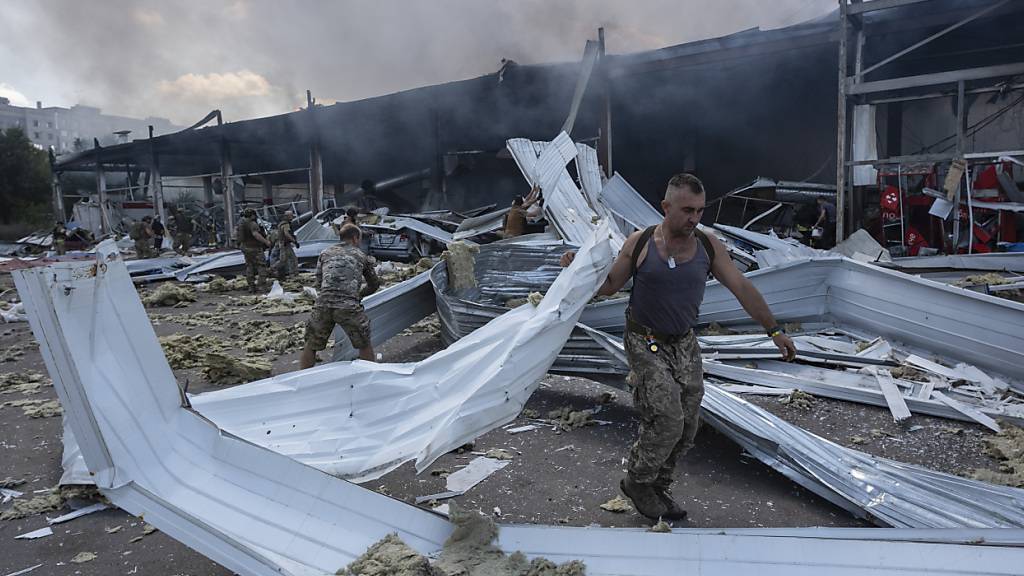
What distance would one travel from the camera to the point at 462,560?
7.70 ft

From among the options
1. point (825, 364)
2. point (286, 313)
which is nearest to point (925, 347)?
point (825, 364)

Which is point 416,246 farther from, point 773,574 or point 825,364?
point 773,574

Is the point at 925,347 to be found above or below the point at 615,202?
below

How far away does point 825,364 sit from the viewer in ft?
16.5

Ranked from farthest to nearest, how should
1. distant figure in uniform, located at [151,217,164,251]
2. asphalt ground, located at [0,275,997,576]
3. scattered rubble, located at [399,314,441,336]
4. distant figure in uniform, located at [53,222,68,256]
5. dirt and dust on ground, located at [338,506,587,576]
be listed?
distant figure in uniform, located at [151,217,164,251] → distant figure in uniform, located at [53,222,68,256] → scattered rubble, located at [399,314,441,336] → asphalt ground, located at [0,275,997,576] → dirt and dust on ground, located at [338,506,587,576]

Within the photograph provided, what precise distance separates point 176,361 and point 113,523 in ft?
11.2

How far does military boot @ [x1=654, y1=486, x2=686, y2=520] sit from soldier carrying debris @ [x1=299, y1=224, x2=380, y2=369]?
2976 millimetres

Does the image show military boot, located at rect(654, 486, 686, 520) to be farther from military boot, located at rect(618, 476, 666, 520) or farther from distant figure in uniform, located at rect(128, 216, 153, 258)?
distant figure in uniform, located at rect(128, 216, 153, 258)

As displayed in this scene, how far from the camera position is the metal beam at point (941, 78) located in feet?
28.2

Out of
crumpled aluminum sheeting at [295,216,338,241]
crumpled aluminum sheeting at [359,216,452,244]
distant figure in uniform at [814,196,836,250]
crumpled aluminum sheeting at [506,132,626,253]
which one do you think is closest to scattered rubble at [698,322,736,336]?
crumpled aluminum sheeting at [506,132,626,253]

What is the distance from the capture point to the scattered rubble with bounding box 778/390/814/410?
4.43 m

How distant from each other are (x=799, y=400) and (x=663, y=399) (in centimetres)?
212

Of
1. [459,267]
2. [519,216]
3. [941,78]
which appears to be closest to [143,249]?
[519,216]

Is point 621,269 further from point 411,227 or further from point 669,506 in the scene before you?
point 411,227
